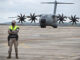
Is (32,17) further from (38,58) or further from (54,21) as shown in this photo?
(38,58)

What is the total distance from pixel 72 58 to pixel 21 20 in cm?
10235

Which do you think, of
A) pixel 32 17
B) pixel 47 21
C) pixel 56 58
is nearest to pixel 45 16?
pixel 47 21

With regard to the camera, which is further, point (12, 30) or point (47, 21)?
point (47, 21)

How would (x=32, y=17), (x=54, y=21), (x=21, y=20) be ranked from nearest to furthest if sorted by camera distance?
(x=54, y=21) < (x=32, y=17) < (x=21, y=20)

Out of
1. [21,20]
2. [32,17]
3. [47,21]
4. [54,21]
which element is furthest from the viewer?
[21,20]

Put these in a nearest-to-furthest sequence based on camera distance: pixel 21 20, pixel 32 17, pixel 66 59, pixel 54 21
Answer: pixel 66 59 → pixel 54 21 → pixel 32 17 → pixel 21 20

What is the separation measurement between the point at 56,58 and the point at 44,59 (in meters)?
0.79

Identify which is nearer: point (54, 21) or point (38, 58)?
point (38, 58)

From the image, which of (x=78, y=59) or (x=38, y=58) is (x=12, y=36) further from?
(x=78, y=59)

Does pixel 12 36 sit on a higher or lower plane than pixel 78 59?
higher

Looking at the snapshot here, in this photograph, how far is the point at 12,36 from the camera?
15422 mm

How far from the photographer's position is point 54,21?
→ 76500 millimetres

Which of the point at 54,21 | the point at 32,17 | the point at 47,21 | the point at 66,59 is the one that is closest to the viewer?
the point at 66,59

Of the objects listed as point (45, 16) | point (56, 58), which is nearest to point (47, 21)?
point (45, 16)
